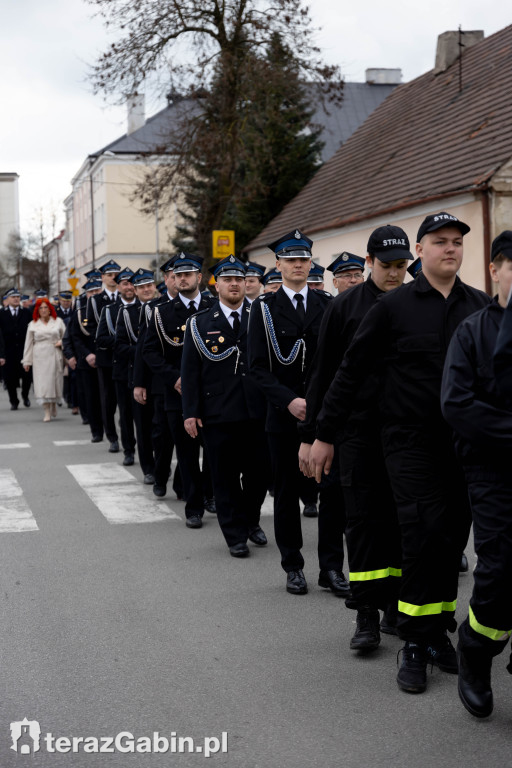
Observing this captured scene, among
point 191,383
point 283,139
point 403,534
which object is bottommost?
point 403,534

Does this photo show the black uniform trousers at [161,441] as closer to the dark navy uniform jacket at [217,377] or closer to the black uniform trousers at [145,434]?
the black uniform trousers at [145,434]

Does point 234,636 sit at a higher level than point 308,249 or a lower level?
lower

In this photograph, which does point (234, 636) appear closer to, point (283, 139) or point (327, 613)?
point (327, 613)

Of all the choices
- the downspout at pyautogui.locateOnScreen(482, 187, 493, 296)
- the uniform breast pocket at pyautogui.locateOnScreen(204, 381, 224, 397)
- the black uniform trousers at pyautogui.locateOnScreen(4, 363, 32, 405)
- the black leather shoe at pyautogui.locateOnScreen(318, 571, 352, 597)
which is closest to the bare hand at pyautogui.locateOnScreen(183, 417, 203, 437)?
the uniform breast pocket at pyautogui.locateOnScreen(204, 381, 224, 397)

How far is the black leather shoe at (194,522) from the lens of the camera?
903 centimetres

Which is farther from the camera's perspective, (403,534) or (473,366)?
(403,534)

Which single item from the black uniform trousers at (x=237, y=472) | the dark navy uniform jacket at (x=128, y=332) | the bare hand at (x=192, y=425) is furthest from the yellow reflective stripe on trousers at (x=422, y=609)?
the dark navy uniform jacket at (x=128, y=332)

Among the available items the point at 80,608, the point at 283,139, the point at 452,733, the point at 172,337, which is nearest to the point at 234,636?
the point at 80,608

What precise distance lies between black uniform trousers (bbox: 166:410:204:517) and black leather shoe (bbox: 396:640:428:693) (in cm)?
440

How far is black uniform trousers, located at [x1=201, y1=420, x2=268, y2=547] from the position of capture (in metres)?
8.00

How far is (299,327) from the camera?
703 centimetres

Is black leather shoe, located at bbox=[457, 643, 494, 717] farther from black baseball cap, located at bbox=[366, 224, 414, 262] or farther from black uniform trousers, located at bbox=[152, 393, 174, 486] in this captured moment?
black uniform trousers, located at bbox=[152, 393, 174, 486]

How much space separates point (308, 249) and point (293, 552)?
1.93 m

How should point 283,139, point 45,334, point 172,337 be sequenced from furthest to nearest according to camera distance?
point 283,139
point 45,334
point 172,337
